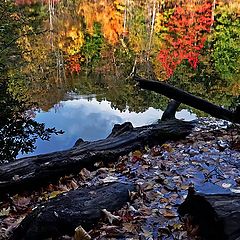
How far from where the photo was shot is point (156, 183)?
4.28 m

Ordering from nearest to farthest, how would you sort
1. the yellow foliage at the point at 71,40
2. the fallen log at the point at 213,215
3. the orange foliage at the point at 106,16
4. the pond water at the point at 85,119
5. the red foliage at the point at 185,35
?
1. the fallen log at the point at 213,215
2. the pond water at the point at 85,119
3. the red foliage at the point at 185,35
4. the yellow foliage at the point at 71,40
5. the orange foliage at the point at 106,16

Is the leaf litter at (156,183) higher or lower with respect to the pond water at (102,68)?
lower

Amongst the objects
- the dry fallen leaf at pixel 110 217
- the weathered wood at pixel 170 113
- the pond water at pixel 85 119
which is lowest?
the dry fallen leaf at pixel 110 217

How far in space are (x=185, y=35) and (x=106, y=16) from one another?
1190 cm

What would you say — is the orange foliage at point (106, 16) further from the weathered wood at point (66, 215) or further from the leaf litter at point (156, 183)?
the weathered wood at point (66, 215)

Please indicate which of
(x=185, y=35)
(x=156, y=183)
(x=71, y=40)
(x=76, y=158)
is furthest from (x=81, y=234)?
(x=71, y=40)

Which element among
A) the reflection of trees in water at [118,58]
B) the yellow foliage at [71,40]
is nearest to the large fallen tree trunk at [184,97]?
the reflection of trees in water at [118,58]

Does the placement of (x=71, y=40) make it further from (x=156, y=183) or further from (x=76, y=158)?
(x=156, y=183)

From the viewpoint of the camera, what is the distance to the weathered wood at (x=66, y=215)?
124 inches

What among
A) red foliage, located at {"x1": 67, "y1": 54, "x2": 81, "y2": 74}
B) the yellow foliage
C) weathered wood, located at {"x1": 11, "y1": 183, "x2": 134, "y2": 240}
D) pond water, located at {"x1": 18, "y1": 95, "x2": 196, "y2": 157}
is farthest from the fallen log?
the yellow foliage

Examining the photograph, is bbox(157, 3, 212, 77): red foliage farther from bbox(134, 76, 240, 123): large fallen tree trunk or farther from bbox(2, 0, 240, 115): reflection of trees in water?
bbox(134, 76, 240, 123): large fallen tree trunk

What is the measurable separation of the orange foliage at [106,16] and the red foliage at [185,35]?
13.0 ft

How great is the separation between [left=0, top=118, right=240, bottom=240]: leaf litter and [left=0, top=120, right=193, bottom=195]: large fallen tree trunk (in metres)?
0.12

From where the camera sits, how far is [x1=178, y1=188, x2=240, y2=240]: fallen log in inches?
99.7
